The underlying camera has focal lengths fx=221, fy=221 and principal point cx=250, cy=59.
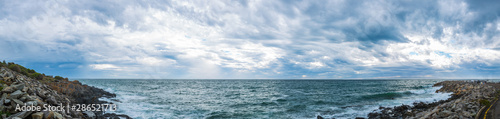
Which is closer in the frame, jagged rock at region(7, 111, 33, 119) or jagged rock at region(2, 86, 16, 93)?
jagged rock at region(7, 111, 33, 119)

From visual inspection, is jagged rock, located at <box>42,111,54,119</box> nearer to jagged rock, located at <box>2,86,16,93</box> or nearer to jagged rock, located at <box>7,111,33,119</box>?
jagged rock, located at <box>7,111,33,119</box>

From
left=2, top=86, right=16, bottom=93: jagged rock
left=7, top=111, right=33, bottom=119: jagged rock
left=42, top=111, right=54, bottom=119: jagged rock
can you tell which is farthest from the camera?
left=2, top=86, right=16, bottom=93: jagged rock

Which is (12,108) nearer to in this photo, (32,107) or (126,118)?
(32,107)

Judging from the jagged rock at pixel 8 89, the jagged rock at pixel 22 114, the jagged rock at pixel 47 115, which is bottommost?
the jagged rock at pixel 47 115

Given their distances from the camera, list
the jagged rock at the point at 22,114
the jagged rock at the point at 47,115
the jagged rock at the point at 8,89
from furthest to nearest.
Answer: the jagged rock at the point at 8,89, the jagged rock at the point at 47,115, the jagged rock at the point at 22,114

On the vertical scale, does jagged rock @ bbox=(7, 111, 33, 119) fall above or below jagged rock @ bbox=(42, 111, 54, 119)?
above

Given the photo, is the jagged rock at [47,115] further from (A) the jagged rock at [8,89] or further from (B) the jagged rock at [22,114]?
(A) the jagged rock at [8,89]

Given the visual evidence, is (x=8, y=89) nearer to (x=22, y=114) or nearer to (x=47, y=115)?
(x=22, y=114)

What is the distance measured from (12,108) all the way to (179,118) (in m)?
13.0

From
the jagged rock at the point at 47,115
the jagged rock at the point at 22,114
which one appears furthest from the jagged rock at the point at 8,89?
the jagged rock at the point at 47,115

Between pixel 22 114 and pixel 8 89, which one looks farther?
pixel 8 89

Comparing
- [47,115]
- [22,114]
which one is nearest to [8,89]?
[22,114]

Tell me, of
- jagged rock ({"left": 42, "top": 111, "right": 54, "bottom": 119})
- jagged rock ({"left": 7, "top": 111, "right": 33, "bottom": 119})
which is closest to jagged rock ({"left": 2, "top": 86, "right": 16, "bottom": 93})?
jagged rock ({"left": 7, "top": 111, "right": 33, "bottom": 119})

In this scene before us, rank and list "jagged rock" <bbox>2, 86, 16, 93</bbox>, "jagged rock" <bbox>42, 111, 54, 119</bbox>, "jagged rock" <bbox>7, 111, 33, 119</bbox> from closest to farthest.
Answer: "jagged rock" <bbox>7, 111, 33, 119</bbox>
"jagged rock" <bbox>42, 111, 54, 119</bbox>
"jagged rock" <bbox>2, 86, 16, 93</bbox>
